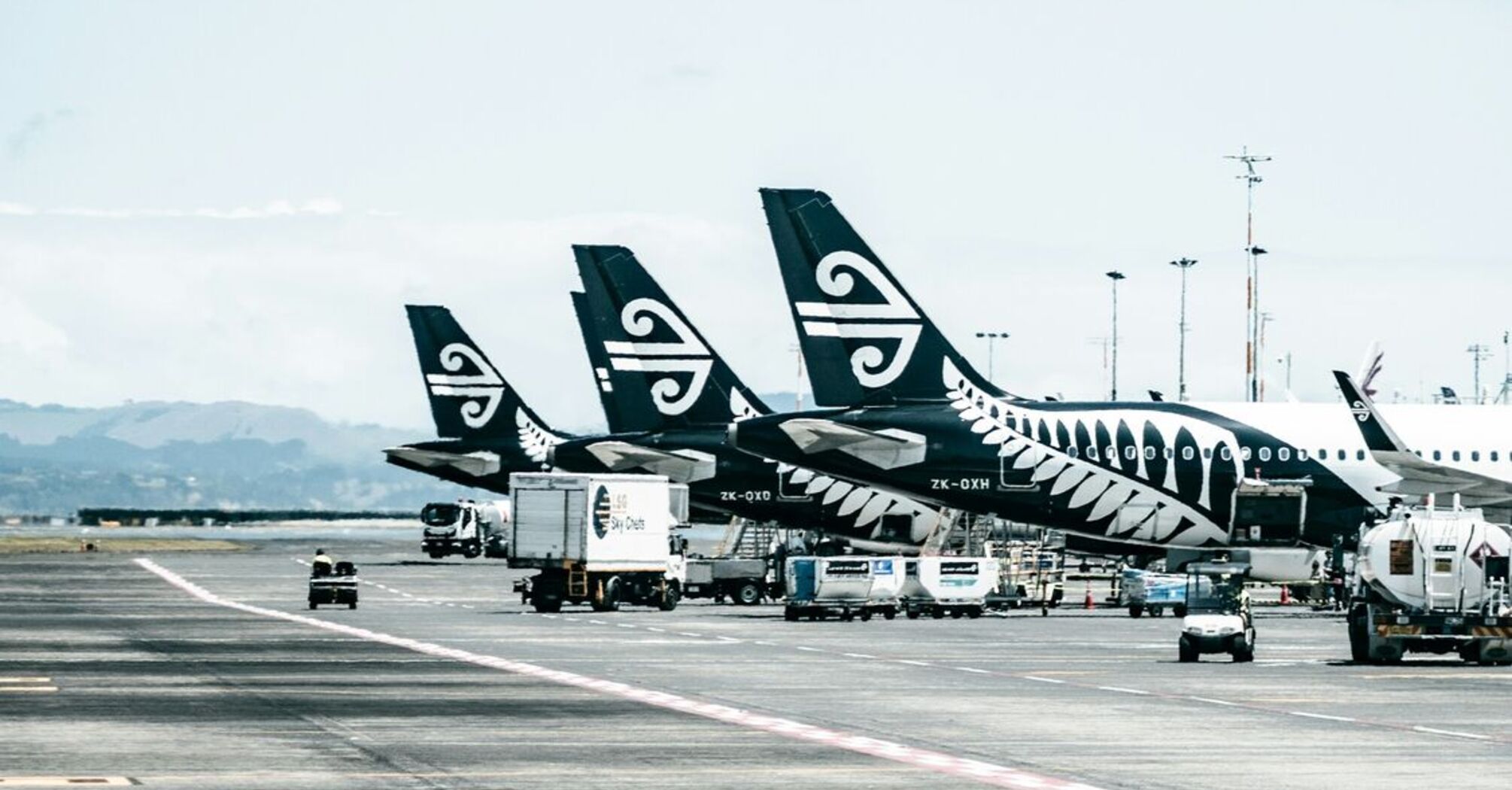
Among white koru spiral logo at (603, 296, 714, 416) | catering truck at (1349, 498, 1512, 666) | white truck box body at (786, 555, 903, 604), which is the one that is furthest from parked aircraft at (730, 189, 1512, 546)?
catering truck at (1349, 498, 1512, 666)

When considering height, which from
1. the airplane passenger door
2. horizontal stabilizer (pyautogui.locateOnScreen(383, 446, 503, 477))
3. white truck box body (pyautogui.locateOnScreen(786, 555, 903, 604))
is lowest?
white truck box body (pyautogui.locateOnScreen(786, 555, 903, 604))

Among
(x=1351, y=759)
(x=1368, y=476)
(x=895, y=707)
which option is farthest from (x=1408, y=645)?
(x=1368, y=476)

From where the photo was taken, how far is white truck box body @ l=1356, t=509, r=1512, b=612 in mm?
54094

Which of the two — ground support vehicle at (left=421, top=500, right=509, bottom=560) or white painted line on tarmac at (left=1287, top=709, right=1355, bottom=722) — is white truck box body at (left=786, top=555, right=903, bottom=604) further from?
ground support vehicle at (left=421, top=500, right=509, bottom=560)

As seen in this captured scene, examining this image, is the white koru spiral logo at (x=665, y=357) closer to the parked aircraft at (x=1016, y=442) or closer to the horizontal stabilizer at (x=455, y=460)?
the parked aircraft at (x=1016, y=442)

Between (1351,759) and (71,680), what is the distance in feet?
72.6

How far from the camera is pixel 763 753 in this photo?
1209 inches

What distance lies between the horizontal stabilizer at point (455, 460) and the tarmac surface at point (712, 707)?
5116 cm

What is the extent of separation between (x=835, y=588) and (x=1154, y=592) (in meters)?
10.9

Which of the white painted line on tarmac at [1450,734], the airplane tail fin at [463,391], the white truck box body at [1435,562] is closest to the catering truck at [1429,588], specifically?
the white truck box body at [1435,562]

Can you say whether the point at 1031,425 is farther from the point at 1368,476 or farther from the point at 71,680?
the point at 71,680

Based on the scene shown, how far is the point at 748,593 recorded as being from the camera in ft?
293

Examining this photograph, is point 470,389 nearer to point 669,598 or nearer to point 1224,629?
point 669,598

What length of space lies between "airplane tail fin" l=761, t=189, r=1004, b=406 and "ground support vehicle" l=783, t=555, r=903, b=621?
5847mm
